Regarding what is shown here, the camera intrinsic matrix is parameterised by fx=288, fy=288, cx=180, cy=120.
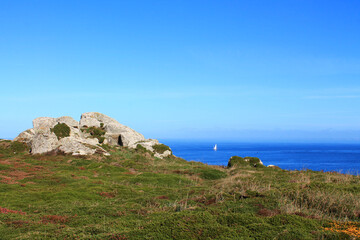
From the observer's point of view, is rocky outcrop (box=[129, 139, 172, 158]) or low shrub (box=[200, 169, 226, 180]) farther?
rocky outcrop (box=[129, 139, 172, 158])

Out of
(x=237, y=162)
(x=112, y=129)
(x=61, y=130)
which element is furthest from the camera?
(x=112, y=129)

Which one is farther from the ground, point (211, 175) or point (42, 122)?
point (42, 122)

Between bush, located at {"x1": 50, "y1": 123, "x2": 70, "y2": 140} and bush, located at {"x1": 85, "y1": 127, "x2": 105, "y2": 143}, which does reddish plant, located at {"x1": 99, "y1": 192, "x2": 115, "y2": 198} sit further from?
bush, located at {"x1": 85, "y1": 127, "x2": 105, "y2": 143}

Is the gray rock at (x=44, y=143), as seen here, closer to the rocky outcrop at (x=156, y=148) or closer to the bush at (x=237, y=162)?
the rocky outcrop at (x=156, y=148)

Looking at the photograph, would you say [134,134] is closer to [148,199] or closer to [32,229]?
[148,199]

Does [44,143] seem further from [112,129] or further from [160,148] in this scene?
[160,148]

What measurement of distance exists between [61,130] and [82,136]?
7.35m

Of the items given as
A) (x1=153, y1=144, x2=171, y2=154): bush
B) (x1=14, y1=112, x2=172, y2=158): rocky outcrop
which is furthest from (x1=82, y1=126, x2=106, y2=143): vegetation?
(x1=153, y1=144, x2=171, y2=154): bush

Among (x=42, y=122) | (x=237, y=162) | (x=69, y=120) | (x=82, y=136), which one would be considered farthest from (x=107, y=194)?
(x=42, y=122)

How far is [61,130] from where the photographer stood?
50.3 metres

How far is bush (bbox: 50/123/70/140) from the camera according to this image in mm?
49688

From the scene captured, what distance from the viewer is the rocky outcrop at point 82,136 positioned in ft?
148

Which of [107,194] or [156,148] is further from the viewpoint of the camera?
[156,148]

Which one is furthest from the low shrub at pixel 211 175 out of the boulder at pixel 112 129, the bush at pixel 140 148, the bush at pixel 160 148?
the boulder at pixel 112 129
